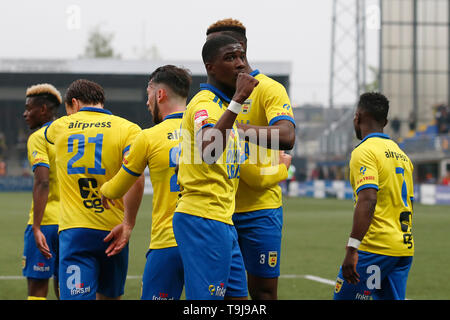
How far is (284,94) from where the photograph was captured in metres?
4.71

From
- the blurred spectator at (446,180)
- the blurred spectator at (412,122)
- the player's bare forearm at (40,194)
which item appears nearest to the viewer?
the player's bare forearm at (40,194)

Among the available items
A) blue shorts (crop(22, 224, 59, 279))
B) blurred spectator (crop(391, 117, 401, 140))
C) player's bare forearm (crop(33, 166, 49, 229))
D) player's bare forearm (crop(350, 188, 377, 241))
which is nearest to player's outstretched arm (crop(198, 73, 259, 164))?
player's bare forearm (crop(350, 188, 377, 241))

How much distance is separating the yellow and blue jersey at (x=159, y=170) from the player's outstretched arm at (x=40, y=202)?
65.5 inches

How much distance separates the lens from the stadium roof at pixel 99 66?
4138 centimetres

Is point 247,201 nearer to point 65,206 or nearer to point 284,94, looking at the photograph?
point 284,94

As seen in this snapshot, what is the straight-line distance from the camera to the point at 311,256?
40.3 feet

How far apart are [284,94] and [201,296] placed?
1.61 meters

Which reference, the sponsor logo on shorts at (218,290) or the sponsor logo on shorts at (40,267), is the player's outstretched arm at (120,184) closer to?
the sponsor logo on shorts at (218,290)

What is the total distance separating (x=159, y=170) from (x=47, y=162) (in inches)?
72.8

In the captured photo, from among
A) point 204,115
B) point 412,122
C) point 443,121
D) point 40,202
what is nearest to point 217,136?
point 204,115

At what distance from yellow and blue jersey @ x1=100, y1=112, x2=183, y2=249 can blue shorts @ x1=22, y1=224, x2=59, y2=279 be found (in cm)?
193

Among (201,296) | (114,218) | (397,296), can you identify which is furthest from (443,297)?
(201,296)

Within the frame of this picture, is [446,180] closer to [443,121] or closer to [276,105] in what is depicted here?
[443,121]

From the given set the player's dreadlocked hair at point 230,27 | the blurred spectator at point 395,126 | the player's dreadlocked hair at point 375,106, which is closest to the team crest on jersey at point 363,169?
the player's dreadlocked hair at point 375,106
